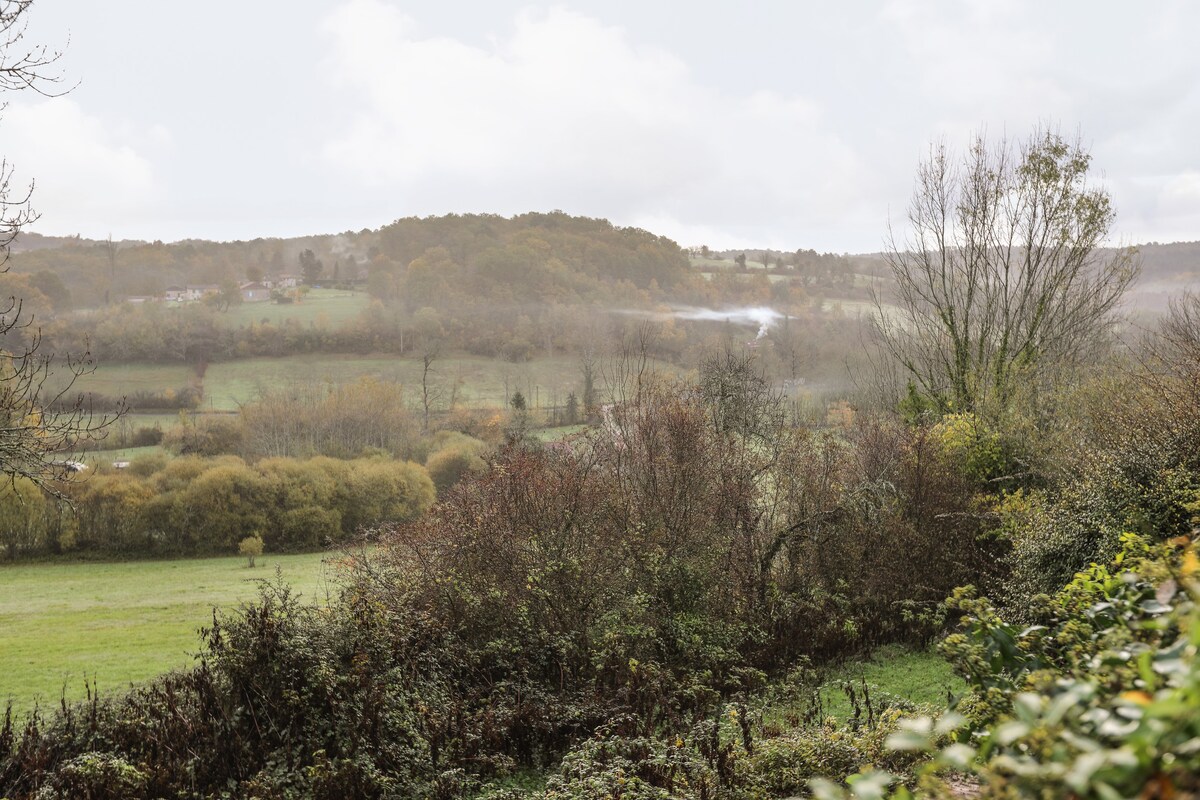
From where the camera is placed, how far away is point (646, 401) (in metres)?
15.4

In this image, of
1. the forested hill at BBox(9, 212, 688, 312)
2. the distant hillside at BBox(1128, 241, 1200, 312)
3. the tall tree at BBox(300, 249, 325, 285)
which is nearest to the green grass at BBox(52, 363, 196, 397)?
the forested hill at BBox(9, 212, 688, 312)

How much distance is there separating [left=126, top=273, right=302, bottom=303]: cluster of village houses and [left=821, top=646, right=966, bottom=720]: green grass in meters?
61.1

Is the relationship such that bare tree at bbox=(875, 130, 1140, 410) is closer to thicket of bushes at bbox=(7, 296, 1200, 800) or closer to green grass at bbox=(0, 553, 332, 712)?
thicket of bushes at bbox=(7, 296, 1200, 800)

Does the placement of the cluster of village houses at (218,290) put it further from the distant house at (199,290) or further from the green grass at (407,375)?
the green grass at (407,375)

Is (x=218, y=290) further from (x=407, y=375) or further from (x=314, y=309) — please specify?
(x=407, y=375)

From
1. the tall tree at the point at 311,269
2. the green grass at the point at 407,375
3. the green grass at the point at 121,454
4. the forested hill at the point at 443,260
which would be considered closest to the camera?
the green grass at the point at 121,454

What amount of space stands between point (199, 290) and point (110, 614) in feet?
154

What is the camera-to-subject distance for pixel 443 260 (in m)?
66.8

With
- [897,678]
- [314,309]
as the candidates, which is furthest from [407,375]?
[897,678]

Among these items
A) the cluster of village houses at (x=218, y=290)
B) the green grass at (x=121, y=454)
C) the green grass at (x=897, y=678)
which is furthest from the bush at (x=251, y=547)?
the cluster of village houses at (x=218, y=290)

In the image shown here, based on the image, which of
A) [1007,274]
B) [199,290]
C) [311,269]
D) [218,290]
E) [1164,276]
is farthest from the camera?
[311,269]

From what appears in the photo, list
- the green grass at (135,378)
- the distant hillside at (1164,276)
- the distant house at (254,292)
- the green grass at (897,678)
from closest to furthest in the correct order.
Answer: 1. the green grass at (897,678)
2. the distant hillside at (1164,276)
3. the green grass at (135,378)
4. the distant house at (254,292)

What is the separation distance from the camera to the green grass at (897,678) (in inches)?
395

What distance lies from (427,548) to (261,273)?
64197mm
